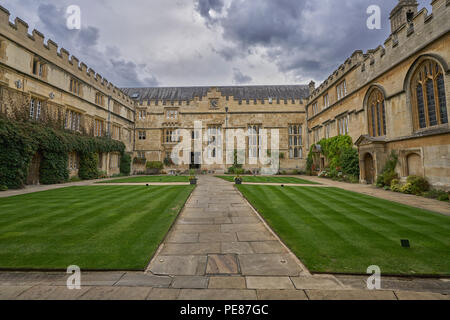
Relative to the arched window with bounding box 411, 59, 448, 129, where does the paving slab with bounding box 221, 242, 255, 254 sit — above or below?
below

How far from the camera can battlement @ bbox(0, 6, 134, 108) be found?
12.4 meters

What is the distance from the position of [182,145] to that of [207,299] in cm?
2694

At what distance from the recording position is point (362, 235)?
4426mm

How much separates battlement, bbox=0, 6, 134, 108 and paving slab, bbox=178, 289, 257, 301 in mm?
18268

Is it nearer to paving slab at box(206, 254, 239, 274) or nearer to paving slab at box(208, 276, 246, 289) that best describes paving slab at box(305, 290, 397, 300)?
paving slab at box(208, 276, 246, 289)

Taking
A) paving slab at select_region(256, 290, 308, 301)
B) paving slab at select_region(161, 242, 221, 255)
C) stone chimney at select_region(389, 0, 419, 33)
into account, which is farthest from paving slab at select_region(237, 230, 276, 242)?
stone chimney at select_region(389, 0, 419, 33)

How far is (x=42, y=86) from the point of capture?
584 inches

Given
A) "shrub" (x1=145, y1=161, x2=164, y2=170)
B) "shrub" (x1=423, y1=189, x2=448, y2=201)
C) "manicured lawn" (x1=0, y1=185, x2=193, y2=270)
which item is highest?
"shrub" (x1=145, y1=161, x2=164, y2=170)

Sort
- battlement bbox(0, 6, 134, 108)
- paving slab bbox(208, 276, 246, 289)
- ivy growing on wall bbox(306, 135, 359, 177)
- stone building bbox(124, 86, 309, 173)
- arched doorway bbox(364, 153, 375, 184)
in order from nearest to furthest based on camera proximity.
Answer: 1. paving slab bbox(208, 276, 246, 289)
2. battlement bbox(0, 6, 134, 108)
3. arched doorway bbox(364, 153, 375, 184)
4. ivy growing on wall bbox(306, 135, 359, 177)
5. stone building bbox(124, 86, 309, 173)

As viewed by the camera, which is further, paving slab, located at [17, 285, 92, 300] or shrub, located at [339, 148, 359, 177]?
shrub, located at [339, 148, 359, 177]

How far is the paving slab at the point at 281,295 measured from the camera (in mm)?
2477

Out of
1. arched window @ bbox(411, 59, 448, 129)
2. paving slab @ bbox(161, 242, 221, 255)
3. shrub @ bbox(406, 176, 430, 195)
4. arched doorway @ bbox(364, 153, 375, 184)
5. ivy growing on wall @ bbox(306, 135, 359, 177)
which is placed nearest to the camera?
paving slab @ bbox(161, 242, 221, 255)

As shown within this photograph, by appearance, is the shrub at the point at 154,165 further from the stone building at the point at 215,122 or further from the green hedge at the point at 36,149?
the green hedge at the point at 36,149

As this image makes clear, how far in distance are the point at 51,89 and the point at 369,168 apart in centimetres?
2452
